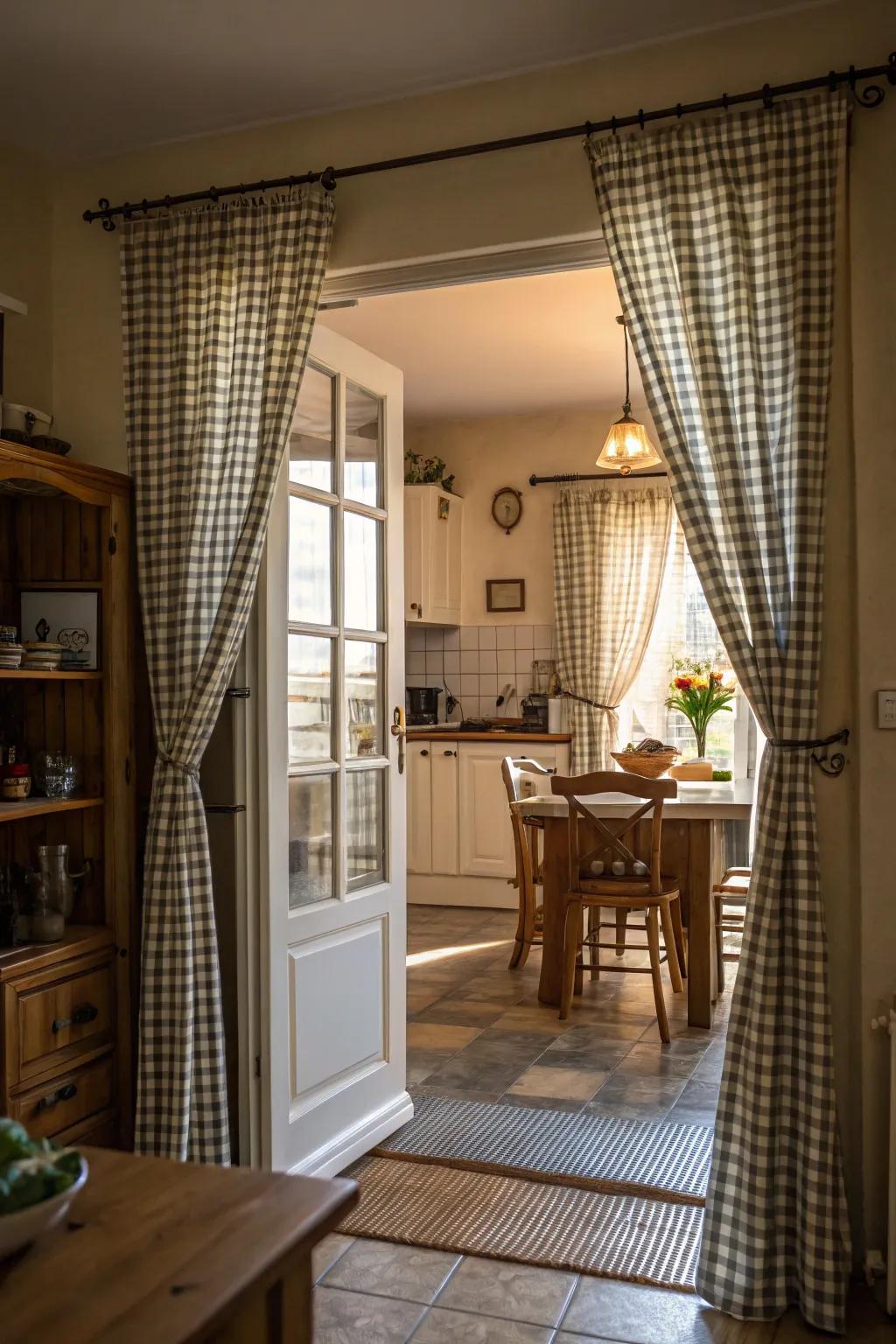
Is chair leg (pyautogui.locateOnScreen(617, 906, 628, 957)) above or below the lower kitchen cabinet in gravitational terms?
below

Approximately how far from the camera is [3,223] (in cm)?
323

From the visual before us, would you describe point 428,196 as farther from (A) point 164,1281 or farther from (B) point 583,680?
(B) point 583,680

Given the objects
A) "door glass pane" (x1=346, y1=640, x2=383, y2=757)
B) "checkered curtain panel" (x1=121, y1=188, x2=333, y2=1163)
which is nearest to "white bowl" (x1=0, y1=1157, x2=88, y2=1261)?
"checkered curtain panel" (x1=121, y1=188, x2=333, y2=1163)

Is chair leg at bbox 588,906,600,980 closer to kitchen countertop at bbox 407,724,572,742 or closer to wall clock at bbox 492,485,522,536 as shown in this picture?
kitchen countertop at bbox 407,724,572,742

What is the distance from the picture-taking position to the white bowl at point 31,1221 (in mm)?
1160

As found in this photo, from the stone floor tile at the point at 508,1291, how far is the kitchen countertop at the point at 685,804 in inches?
79.4

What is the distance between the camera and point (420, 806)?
6711mm

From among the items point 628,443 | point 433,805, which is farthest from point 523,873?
point 628,443

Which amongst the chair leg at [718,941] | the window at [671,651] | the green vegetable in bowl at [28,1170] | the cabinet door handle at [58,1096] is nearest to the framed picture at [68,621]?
the cabinet door handle at [58,1096]

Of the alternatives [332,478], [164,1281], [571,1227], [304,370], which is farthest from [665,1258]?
[304,370]

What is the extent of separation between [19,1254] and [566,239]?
2.50 m

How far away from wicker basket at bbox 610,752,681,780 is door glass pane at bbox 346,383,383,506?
201 cm

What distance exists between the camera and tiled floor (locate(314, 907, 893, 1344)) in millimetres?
2387

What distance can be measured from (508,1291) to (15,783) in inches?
65.7
